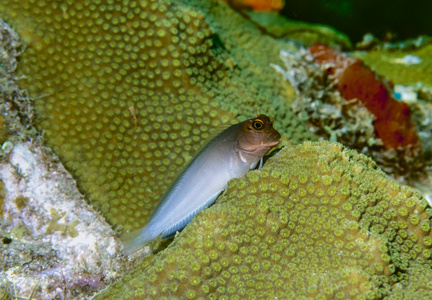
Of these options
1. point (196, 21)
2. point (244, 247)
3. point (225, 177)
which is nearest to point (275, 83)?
point (196, 21)

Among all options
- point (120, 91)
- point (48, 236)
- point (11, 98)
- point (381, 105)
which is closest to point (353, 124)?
point (381, 105)

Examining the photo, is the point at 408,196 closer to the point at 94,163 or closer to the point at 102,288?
the point at 102,288

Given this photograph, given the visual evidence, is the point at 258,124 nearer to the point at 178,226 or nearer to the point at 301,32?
the point at 178,226

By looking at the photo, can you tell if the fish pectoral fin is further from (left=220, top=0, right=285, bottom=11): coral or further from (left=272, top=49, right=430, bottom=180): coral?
(left=220, top=0, right=285, bottom=11): coral

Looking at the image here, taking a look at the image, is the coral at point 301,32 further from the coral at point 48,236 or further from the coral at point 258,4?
the coral at point 48,236

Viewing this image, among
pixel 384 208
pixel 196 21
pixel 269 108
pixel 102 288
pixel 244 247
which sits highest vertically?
pixel 196 21

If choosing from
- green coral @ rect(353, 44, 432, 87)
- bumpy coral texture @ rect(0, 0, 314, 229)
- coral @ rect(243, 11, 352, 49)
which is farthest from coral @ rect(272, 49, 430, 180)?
bumpy coral texture @ rect(0, 0, 314, 229)

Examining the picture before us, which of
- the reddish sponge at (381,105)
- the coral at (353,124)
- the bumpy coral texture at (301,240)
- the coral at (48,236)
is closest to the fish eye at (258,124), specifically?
the bumpy coral texture at (301,240)
